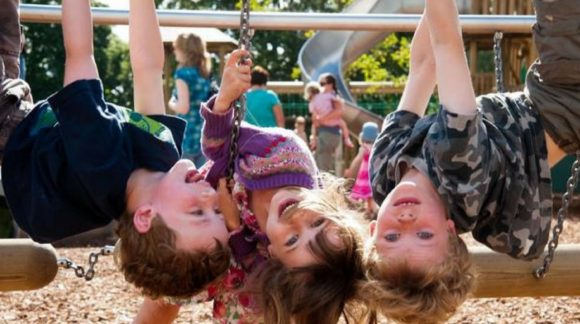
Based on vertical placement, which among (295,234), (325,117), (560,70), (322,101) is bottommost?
(325,117)

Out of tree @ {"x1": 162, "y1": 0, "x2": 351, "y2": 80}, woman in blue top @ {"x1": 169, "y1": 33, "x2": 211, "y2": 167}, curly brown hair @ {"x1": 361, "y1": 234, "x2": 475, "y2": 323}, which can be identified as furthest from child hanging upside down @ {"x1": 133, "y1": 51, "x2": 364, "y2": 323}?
tree @ {"x1": 162, "y1": 0, "x2": 351, "y2": 80}

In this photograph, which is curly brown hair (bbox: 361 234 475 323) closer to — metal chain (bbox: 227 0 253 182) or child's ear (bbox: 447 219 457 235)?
child's ear (bbox: 447 219 457 235)

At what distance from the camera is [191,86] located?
6797 millimetres

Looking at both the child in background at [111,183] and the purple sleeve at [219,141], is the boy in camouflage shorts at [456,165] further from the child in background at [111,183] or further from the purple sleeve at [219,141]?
the child in background at [111,183]

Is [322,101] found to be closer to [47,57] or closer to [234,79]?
[234,79]

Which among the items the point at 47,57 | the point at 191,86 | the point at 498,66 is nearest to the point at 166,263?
the point at 498,66

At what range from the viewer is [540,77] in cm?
337

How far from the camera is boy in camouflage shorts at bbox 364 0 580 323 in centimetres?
294

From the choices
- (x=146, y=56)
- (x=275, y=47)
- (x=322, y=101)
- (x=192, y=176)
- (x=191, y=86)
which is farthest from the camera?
(x=275, y=47)

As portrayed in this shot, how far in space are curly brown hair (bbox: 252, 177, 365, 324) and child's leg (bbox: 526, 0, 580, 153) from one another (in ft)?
2.46

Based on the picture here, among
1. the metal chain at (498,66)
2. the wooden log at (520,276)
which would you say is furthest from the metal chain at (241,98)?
the wooden log at (520,276)

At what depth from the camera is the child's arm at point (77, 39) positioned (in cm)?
317

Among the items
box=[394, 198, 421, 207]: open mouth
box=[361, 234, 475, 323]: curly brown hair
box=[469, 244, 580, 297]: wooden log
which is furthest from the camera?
box=[469, 244, 580, 297]: wooden log

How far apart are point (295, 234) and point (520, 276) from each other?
126 centimetres
